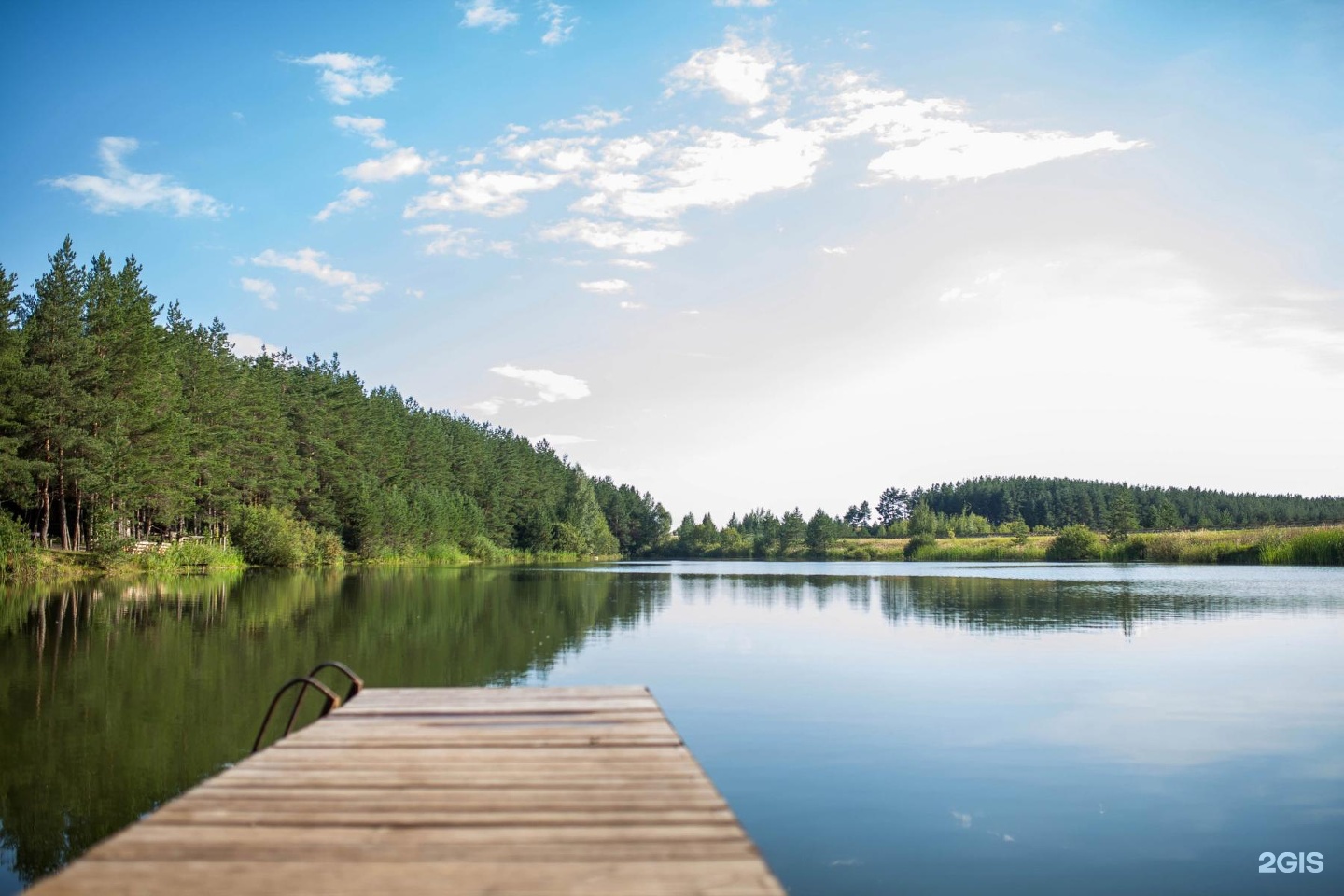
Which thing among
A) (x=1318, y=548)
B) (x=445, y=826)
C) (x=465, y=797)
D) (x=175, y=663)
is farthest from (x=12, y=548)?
(x=1318, y=548)

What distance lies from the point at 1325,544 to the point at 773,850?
5742 centimetres

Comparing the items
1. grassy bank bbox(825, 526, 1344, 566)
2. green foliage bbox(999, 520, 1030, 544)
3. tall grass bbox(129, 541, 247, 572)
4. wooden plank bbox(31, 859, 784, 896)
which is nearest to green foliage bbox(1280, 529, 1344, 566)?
grassy bank bbox(825, 526, 1344, 566)

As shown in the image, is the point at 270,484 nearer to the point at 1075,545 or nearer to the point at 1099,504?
the point at 1075,545

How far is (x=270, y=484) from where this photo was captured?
2217 inches

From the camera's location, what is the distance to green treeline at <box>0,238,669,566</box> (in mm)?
37562

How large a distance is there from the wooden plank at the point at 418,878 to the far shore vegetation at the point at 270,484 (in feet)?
130

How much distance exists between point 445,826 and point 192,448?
53.3 meters

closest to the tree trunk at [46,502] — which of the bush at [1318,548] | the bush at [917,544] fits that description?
the bush at [1318,548]

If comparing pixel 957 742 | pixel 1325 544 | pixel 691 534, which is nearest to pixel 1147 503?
pixel 691 534

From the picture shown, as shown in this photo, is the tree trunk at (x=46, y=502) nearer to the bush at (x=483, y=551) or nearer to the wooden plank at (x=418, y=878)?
the wooden plank at (x=418, y=878)

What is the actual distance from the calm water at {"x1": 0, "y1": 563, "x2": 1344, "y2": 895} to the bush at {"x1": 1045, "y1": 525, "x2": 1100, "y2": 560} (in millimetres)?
54549

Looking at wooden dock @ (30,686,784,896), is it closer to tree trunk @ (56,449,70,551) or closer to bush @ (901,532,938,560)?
tree trunk @ (56,449,70,551)

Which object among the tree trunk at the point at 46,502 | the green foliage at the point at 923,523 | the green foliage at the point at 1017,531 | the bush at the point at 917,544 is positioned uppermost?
the tree trunk at the point at 46,502

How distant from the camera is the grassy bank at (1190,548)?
51.9m
